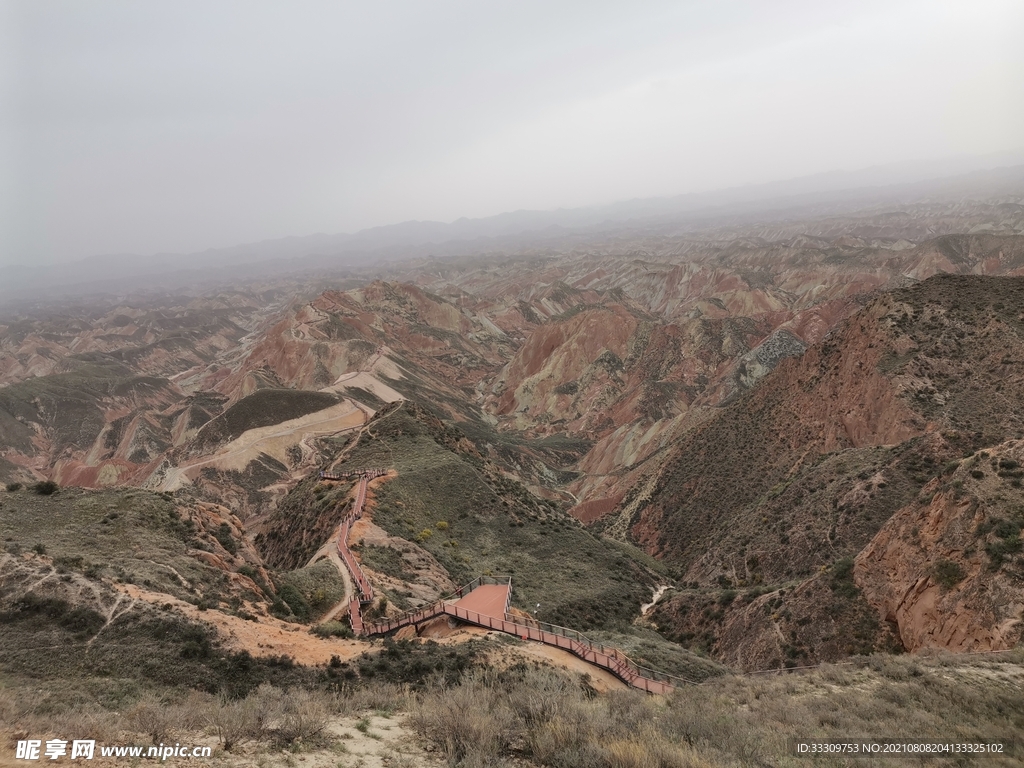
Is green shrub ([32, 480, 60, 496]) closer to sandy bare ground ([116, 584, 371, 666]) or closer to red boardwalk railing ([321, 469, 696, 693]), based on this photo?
sandy bare ground ([116, 584, 371, 666])

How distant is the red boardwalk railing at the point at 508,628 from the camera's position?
16453 mm

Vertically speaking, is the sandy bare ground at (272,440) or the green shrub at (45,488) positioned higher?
the green shrub at (45,488)

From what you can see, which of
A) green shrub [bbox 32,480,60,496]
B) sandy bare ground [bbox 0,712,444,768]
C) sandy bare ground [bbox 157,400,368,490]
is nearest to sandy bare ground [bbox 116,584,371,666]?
sandy bare ground [bbox 0,712,444,768]

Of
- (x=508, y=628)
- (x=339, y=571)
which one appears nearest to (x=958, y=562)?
(x=508, y=628)

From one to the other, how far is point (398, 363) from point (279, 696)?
286 ft

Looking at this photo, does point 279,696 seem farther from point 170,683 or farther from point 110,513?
point 110,513

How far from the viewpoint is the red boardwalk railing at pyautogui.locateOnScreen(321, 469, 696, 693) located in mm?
16453

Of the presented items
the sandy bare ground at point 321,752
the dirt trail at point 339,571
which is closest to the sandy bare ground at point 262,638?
the dirt trail at point 339,571

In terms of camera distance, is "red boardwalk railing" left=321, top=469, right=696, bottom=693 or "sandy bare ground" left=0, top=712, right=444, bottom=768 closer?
"sandy bare ground" left=0, top=712, right=444, bottom=768

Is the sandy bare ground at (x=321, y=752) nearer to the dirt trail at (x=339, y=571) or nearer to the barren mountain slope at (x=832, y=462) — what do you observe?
the dirt trail at (x=339, y=571)

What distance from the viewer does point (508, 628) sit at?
18594mm

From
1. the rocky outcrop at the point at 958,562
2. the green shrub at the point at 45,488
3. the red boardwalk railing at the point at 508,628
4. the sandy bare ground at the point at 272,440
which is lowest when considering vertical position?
the sandy bare ground at the point at 272,440

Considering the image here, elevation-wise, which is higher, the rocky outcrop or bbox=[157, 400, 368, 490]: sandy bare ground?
the rocky outcrop

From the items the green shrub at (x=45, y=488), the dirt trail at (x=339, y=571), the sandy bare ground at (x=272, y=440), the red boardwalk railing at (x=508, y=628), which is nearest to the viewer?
the red boardwalk railing at (x=508, y=628)
